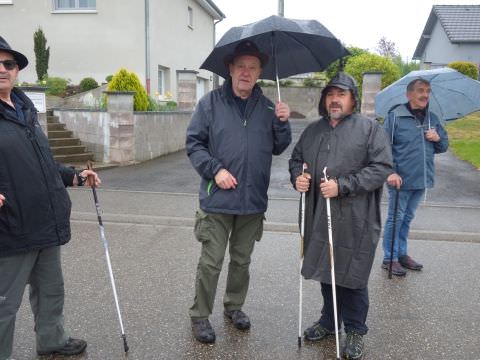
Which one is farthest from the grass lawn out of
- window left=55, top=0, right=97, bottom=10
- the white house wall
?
window left=55, top=0, right=97, bottom=10

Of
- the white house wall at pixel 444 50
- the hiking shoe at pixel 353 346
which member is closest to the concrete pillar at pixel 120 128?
the hiking shoe at pixel 353 346

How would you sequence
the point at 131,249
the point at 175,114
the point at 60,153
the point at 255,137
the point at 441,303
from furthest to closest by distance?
the point at 175,114, the point at 60,153, the point at 131,249, the point at 441,303, the point at 255,137

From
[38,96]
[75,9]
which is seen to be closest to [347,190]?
[38,96]

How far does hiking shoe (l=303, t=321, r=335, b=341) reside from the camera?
3.31 m

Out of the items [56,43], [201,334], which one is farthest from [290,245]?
[56,43]

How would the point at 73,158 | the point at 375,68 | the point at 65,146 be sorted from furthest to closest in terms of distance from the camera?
the point at 375,68 < the point at 65,146 < the point at 73,158

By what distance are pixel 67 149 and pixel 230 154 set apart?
805cm

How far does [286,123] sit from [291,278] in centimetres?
178

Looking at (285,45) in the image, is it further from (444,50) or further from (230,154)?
(444,50)

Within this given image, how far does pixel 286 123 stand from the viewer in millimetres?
3246

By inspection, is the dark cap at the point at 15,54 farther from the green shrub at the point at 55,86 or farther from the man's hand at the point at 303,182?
the green shrub at the point at 55,86

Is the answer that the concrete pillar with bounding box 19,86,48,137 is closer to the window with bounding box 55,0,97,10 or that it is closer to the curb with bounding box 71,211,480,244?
the curb with bounding box 71,211,480,244

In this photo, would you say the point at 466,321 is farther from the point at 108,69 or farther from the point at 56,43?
the point at 56,43

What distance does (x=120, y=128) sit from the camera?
10.1 m
